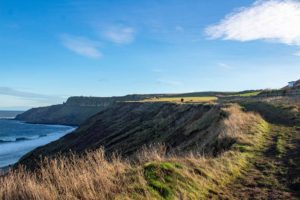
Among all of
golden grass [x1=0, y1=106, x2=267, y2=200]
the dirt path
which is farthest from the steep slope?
golden grass [x1=0, y1=106, x2=267, y2=200]

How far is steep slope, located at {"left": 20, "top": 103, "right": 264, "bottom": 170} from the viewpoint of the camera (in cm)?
2461

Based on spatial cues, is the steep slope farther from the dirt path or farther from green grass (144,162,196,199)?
green grass (144,162,196,199)

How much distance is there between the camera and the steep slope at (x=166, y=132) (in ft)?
80.7

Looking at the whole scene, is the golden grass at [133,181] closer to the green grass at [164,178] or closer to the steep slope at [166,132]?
the green grass at [164,178]

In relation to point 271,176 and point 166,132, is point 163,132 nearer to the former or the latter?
point 166,132

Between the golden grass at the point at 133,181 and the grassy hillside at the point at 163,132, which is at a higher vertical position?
the golden grass at the point at 133,181

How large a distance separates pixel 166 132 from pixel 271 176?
33.5m

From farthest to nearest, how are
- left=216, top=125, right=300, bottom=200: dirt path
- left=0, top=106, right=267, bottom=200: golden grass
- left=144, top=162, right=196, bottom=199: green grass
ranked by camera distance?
1. left=216, top=125, right=300, bottom=200: dirt path
2. left=144, top=162, right=196, bottom=199: green grass
3. left=0, top=106, right=267, bottom=200: golden grass

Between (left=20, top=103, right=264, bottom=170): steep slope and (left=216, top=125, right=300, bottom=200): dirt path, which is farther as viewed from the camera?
(left=20, top=103, right=264, bottom=170): steep slope

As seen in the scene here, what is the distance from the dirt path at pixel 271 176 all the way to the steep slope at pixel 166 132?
303 centimetres

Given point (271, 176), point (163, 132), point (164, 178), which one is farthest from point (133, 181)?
point (163, 132)

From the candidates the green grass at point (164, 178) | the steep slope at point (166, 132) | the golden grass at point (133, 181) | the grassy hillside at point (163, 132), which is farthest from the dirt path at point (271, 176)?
the grassy hillside at point (163, 132)

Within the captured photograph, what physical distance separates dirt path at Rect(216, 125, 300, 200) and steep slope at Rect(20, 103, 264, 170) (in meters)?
3.03

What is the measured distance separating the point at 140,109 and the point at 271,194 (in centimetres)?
6988
